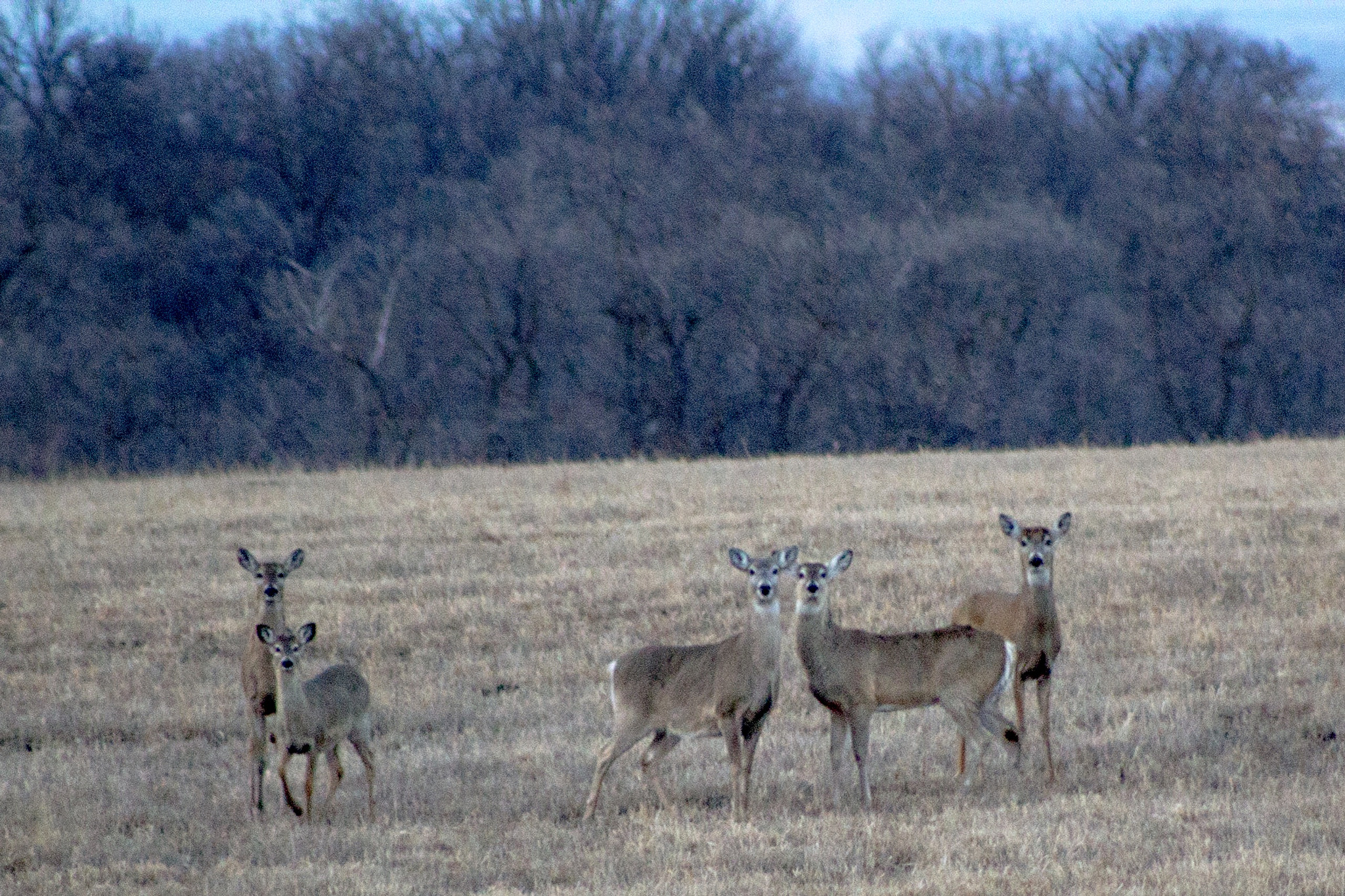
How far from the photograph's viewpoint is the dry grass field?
795cm

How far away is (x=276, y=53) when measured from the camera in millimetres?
50969

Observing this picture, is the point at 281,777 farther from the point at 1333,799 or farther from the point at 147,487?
the point at 147,487

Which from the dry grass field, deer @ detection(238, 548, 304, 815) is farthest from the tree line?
deer @ detection(238, 548, 304, 815)

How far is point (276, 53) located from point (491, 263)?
47.5 ft

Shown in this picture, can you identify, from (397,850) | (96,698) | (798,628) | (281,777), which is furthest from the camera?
(96,698)

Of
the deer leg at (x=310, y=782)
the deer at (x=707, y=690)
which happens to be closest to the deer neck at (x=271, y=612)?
the deer leg at (x=310, y=782)

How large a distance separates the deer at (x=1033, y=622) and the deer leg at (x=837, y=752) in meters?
0.74

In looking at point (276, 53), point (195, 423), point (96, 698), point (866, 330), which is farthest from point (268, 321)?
point (96, 698)

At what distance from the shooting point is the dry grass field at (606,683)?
7.95 m

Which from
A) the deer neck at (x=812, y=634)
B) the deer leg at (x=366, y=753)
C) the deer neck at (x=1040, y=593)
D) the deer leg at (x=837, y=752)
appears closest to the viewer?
the deer leg at (x=837, y=752)

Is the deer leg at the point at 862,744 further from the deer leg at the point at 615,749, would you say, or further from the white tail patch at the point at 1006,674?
the deer leg at the point at 615,749

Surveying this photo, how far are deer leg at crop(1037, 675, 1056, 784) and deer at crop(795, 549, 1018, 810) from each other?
0.22 m

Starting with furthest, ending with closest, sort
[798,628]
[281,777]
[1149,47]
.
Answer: [1149,47], [798,628], [281,777]

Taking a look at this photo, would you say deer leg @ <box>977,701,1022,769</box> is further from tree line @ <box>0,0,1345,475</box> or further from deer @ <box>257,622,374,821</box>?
tree line @ <box>0,0,1345,475</box>
